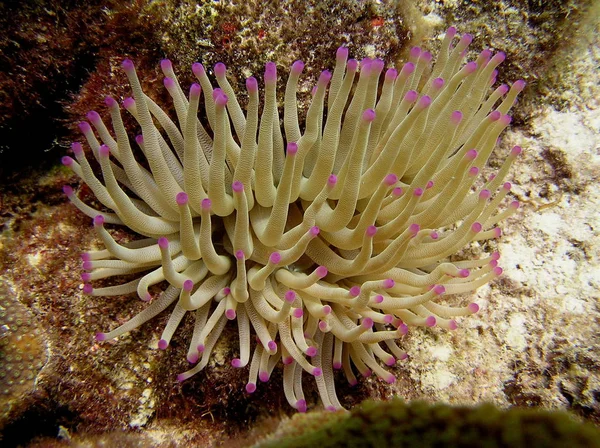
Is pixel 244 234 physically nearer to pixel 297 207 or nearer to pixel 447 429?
pixel 297 207

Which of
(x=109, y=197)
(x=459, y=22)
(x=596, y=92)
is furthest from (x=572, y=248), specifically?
(x=109, y=197)

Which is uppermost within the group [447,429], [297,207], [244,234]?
[297,207]

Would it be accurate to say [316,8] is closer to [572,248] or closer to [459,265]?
[459,265]

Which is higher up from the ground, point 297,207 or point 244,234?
point 297,207

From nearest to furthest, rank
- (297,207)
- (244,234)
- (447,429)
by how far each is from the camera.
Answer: (447,429)
(244,234)
(297,207)

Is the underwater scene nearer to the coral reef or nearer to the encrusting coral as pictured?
the encrusting coral

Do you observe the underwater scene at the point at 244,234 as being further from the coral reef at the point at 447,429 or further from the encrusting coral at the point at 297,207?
the coral reef at the point at 447,429

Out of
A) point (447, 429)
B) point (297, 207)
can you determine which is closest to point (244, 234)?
point (297, 207)

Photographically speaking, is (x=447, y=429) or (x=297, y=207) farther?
(x=297, y=207)

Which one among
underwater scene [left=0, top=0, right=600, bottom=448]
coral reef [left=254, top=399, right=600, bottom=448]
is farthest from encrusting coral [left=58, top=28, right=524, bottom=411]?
coral reef [left=254, top=399, right=600, bottom=448]
